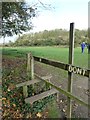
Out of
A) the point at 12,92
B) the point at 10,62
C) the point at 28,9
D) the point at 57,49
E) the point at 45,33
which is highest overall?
the point at 28,9

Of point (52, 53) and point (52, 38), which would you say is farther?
point (52, 53)

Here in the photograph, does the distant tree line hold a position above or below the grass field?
above

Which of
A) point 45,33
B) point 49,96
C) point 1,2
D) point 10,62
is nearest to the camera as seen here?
point 49,96

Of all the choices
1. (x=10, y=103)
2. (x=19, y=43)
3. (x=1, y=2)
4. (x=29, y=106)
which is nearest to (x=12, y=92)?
(x=10, y=103)

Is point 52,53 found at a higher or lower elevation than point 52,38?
lower

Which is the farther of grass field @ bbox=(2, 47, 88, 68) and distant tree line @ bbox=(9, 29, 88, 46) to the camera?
grass field @ bbox=(2, 47, 88, 68)

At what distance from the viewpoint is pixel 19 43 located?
5.57 m

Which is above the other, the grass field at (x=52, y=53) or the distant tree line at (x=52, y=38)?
the distant tree line at (x=52, y=38)

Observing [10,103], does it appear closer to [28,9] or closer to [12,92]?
[12,92]

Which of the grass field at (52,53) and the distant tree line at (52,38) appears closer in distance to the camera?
the distant tree line at (52,38)

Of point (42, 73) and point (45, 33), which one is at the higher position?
point (45, 33)

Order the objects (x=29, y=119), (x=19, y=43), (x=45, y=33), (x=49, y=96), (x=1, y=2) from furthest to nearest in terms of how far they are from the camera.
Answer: (x=19, y=43), (x=1, y=2), (x=45, y=33), (x=49, y=96), (x=29, y=119)

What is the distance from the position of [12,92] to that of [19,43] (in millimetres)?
2123

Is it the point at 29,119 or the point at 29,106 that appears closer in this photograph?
the point at 29,119
